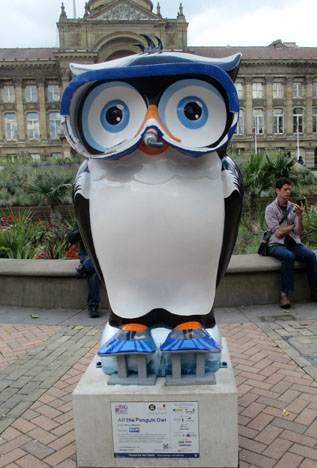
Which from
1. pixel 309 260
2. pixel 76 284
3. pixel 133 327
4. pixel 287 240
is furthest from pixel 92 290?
pixel 133 327

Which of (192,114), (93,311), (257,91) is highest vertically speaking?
(257,91)

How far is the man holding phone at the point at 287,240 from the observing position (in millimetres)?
4523

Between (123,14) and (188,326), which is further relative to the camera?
(123,14)

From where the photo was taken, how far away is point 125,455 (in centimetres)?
197

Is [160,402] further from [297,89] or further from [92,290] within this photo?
[297,89]

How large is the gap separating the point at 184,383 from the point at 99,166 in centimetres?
111

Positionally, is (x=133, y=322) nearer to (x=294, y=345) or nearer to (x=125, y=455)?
(x=125, y=455)

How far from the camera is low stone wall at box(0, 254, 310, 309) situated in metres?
4.67

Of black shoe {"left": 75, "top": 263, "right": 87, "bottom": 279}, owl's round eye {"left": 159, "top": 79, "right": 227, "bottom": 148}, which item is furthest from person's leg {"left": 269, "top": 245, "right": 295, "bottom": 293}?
owl's round eye {"left": 159, "top": 79, "right": 227, "bottom": 148}

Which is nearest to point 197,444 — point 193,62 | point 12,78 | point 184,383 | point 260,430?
point 184,383

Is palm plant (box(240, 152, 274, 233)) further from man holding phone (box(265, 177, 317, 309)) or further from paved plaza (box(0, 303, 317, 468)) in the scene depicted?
paved plaza (box(0, 303, 317, 468))

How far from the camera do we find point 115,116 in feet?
6.09

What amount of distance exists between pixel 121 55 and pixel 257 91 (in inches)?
513

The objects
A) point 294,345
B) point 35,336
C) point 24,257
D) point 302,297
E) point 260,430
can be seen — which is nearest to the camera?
point 260,430
